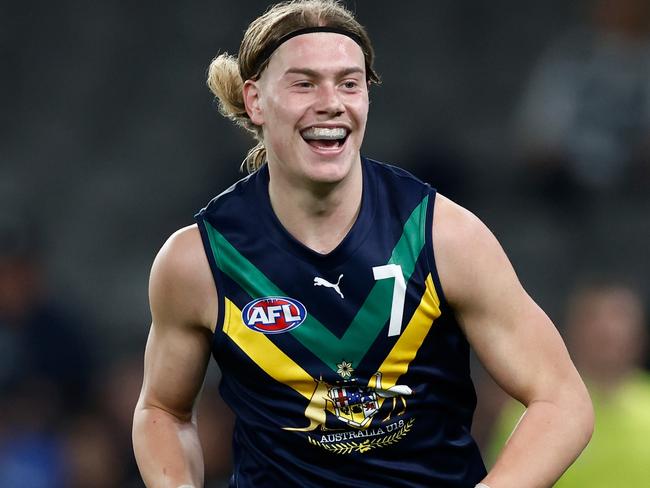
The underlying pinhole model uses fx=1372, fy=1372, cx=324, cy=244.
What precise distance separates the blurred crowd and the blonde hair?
281 centimetres

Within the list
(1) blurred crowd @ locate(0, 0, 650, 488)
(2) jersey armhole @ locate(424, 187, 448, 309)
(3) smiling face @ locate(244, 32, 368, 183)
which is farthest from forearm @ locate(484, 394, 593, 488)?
(1) blurred crowd @ locate(0, 0, 650, 488)

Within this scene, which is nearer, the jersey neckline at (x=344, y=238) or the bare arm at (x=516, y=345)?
the bare arm at (x=516, y=345)

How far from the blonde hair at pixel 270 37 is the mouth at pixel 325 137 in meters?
0.27

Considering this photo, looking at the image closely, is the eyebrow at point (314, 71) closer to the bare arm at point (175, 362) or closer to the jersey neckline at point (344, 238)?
the jersey neckline at point (344, 238)

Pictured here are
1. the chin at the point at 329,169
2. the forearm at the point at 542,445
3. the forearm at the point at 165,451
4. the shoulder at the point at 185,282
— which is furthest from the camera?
the forearm at the point at 165,451

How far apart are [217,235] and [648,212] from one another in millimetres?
5801

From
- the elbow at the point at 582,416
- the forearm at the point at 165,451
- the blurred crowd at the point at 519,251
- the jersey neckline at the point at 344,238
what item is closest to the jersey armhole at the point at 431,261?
the jersey neckline at the point at 344,238

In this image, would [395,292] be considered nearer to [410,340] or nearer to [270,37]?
[410,340]

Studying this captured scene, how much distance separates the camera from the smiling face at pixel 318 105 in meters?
3.63

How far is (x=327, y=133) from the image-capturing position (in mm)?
3621

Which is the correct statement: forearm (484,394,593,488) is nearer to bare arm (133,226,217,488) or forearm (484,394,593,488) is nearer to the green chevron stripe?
the green chevron stripe

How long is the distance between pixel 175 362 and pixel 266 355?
33cm

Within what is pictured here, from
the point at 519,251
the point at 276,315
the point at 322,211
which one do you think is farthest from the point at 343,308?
the point at 519,251

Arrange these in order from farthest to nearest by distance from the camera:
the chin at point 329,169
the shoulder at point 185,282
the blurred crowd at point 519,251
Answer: the blurred crowd at point 519,251 → the shoulder at point 185,282 → the chin at point 329,169
